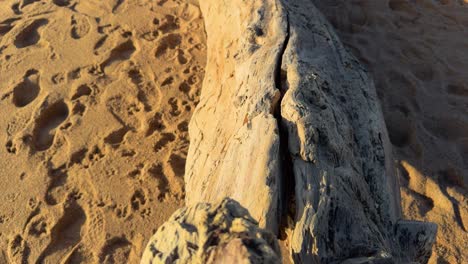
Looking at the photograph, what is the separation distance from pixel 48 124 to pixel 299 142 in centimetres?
239

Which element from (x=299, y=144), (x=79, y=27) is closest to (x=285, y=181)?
(x=299, y=144)

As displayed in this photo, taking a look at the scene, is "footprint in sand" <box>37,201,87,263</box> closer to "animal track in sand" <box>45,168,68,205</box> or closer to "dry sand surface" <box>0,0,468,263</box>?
"dry sand surface" <box>0,0,468,263</box>

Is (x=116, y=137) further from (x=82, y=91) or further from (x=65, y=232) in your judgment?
(x=65, y=232)

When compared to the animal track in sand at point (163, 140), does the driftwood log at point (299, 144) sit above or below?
above

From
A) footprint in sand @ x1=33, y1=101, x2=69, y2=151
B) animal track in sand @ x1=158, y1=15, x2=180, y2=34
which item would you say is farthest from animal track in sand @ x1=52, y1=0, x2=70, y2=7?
footprint in sand @ x1=33, y1=101, x2=69, y2=151

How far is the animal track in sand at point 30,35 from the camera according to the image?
14.9ft

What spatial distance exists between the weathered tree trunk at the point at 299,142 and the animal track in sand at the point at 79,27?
206 cm

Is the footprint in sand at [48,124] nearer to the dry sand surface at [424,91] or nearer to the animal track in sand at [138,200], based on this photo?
the animal track in sand at [138,200]

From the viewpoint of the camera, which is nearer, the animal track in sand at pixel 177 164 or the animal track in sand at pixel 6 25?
the animal track in sand at pixel 177 164

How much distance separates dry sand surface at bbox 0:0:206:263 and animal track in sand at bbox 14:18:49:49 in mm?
13

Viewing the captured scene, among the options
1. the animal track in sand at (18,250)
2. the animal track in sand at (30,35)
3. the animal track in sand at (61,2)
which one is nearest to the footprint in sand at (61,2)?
the animal track in sand at (61,2)

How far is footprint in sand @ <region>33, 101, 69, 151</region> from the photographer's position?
355 centimetres

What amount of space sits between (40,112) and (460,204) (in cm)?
321

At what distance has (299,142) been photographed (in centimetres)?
211
